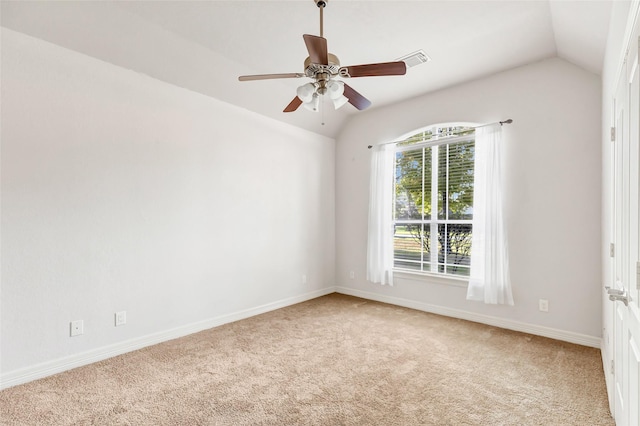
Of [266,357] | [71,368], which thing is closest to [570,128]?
[266,357]

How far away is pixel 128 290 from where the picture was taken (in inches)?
121

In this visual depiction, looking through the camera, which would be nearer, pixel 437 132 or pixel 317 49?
pixel 317 49

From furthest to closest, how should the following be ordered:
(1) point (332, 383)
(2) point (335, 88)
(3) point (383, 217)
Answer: (3) point (383, 217) → (1) point (332, 383) → (2) point (335, 88)

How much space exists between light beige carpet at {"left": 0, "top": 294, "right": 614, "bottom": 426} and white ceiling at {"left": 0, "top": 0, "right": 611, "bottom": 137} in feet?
8.54

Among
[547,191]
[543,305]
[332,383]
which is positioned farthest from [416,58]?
[332,383]

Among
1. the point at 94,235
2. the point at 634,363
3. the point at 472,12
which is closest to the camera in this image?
the point at 634,363

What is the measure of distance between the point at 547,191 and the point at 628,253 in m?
2.11

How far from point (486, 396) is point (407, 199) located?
2.74 metres

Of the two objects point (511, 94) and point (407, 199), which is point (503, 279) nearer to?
point (407, 199)

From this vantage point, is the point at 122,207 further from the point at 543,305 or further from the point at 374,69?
the point at 543,305

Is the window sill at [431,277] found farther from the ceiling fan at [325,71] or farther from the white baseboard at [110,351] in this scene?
the ceiling fan at [325,71]

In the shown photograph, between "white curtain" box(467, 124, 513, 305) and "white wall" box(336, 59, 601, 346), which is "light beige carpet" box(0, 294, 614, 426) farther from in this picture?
"white curtain" box(467, 124, 513, 305)

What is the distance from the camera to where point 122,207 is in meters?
3.03

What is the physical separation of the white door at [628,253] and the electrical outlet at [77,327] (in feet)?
11.7
